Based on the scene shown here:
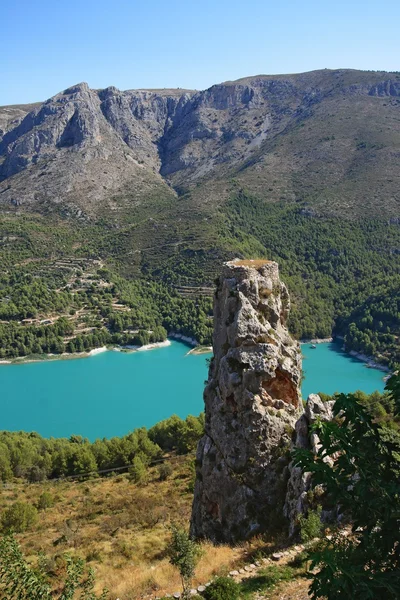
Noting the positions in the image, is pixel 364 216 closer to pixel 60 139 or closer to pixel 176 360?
pixel 176 360

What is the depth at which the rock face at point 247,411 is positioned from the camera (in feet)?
30.3

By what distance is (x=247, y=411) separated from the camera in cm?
961

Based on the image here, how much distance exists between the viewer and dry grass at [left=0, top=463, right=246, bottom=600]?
780 cm

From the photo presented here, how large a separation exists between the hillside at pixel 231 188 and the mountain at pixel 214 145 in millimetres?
484

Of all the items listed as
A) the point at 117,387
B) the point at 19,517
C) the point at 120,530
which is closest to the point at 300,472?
the point at 120,530

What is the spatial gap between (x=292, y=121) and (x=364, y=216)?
6602 cm

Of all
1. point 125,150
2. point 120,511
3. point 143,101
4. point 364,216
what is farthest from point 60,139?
point 120,511

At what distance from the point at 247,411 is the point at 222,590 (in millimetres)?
3781

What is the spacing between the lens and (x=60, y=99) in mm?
143500

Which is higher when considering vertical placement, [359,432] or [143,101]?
[143,101]

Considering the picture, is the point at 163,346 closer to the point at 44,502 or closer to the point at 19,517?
the point at 44,502

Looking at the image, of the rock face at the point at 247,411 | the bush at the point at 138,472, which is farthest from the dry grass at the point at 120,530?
the rock face at the point at 247,411

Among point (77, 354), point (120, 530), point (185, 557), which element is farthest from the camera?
point (77, 354)

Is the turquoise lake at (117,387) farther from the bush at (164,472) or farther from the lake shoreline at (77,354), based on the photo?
the bush at (164,472)
